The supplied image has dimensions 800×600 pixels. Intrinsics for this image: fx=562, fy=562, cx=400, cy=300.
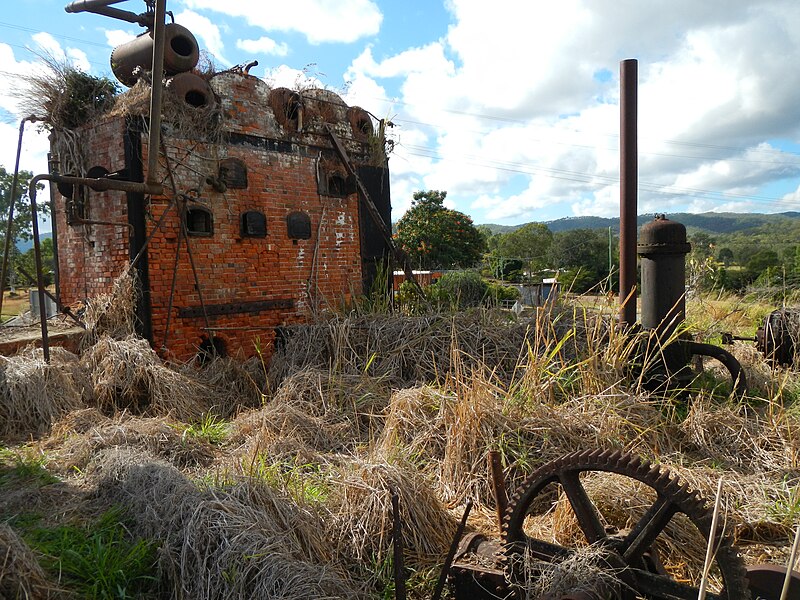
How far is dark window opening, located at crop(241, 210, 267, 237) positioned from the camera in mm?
8031

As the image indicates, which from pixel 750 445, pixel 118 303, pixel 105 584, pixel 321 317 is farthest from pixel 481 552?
pixel 118 303

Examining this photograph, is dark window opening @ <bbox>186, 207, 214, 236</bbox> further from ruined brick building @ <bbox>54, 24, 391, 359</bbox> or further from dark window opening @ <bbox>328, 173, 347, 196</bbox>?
dark window opening @ <bbox>328, 173, 347, 196</bbox>

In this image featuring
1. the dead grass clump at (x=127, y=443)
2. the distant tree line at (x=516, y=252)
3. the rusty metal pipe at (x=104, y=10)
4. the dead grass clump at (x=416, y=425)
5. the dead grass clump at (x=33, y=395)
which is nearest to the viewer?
the dead grass clump at (x=416, y=425)

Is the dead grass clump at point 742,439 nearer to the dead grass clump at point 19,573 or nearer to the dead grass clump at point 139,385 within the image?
the dead grass clump at point 19,573

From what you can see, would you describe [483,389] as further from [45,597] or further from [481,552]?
[45,597]

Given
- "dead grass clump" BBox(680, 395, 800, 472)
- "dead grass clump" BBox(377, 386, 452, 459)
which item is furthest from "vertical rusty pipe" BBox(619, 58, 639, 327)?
"dead grass clump" BBox(377, 386, 452, 459)

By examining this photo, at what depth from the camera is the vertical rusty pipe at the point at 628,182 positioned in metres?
5.38

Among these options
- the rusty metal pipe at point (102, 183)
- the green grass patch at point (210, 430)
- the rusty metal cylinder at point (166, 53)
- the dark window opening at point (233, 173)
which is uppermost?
the rusty metal cylinder at point (166, 53)

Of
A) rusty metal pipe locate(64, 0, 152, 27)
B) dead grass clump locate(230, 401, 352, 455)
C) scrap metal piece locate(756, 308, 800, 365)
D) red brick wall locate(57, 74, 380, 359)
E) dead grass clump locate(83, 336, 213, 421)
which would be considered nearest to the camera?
dead grass clump locate(230, 401, 352, 455)

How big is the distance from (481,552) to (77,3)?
300 inches

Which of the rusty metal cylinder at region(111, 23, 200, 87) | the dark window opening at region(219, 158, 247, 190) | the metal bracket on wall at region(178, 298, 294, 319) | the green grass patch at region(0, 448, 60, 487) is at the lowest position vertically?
the green grass patch at region(0, 448, 60, 487)

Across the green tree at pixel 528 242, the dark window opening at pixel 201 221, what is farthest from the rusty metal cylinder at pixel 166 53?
the green tree at pixel 528 242

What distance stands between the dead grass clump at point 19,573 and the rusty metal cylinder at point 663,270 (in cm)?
512

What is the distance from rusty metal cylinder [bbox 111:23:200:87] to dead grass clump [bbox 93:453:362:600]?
5.89 metres
